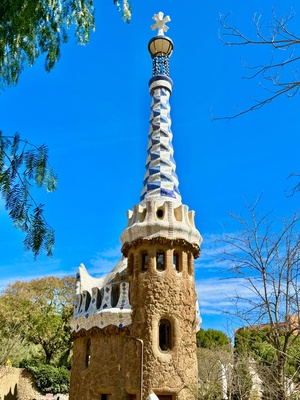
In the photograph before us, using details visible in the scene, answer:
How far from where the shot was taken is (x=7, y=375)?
2203 cm

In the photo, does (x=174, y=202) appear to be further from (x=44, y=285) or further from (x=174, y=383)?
(x=44, y=285)

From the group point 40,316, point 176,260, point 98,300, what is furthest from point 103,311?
point 40,316

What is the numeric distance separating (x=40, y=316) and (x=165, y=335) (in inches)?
515

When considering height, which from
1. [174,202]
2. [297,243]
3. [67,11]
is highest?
[174,202]

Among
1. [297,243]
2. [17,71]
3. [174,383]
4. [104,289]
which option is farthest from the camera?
[104,289]

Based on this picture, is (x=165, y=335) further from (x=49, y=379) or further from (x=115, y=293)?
(x=49, y=379)

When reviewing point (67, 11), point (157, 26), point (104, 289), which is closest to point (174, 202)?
point (104, 289)

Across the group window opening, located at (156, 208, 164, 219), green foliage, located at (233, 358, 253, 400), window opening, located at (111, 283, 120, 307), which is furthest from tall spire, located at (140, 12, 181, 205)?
green foliage, located at (233, 358, 253, 400)

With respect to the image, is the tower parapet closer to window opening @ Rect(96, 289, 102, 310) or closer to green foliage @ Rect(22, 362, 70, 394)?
window opening @ Rect(96, 289, 102, 310)

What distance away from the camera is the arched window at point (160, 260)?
1176 cm

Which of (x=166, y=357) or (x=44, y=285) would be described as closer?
(x=166, y=357)

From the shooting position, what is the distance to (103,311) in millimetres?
11703

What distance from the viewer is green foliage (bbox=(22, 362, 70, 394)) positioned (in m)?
22.0

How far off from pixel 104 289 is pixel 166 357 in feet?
8.37
